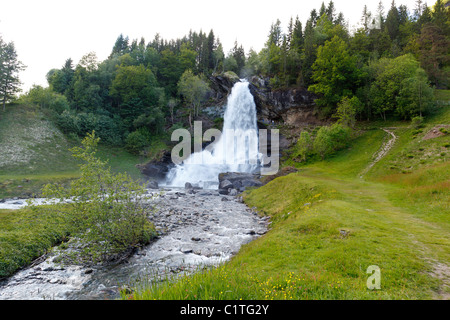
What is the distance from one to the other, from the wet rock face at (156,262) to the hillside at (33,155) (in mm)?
25889

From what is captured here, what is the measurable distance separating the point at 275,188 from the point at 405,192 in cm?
1259

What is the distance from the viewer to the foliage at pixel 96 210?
35.4 feet

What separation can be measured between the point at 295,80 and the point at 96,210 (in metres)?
72.0

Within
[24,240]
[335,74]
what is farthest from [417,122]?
[24,240]

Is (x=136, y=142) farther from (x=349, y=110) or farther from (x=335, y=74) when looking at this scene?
(x=335, y=74)

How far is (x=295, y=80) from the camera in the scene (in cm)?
7031

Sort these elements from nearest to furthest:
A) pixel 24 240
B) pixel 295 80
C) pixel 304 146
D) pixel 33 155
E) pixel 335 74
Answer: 1. pixel 24 240
2. pixel 33 155
3. pixel 304 146
4. pixel 335 74
5. pixel 295 80

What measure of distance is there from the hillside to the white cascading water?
11333 millimetres

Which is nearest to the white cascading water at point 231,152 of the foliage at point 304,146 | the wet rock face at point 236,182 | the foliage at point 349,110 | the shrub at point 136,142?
the wet rock face at point 236,182

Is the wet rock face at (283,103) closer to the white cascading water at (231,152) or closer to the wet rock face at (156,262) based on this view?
the white cascading water at (231,152)

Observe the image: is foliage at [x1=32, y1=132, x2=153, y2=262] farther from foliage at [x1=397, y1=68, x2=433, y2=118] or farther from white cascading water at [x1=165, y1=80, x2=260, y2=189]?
foliage at [x1=397, y1=68, x2=433, y2=118]

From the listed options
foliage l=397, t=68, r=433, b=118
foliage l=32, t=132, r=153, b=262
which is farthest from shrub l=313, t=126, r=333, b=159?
foliage l=32, t=132, r=153, b=262

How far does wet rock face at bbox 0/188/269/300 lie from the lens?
8.67 metres
